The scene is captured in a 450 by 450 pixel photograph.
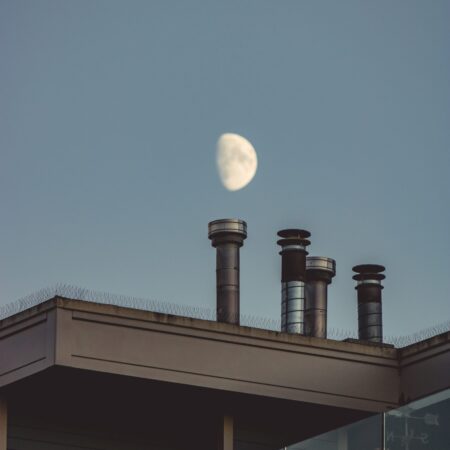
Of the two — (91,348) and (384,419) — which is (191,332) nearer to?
(91,348)

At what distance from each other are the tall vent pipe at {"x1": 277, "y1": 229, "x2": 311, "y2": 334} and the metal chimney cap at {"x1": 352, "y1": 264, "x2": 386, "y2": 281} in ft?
11.5

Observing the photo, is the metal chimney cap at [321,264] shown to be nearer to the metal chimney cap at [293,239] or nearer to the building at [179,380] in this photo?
the metal chimney cap at [293,239]

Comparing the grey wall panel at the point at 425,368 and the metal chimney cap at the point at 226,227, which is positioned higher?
the metal chimney cap at the point at 226,227

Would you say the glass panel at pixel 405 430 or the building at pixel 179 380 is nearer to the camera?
the glass panel at pixel 405 430

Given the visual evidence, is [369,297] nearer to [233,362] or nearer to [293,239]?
[293,239]

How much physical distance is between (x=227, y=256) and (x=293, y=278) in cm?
260

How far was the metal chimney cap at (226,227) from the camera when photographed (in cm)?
4294

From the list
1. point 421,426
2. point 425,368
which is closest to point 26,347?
point 425,368

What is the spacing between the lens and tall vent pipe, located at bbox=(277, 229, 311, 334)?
44156mm

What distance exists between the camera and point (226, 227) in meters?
42.9

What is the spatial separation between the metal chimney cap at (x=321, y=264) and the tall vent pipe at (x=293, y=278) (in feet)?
2.55

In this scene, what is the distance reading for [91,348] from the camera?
34156mm

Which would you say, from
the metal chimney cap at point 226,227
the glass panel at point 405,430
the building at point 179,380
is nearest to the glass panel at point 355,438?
→ the glass panel at point 405,430

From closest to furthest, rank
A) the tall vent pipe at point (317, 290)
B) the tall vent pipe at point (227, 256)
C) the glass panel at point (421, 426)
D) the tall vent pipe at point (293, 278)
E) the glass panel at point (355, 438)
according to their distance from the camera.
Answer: the glass panel at point (421, 426) → the glass panel at point (355, 438) → the tall vent pipe at point (227, 256) → the tall vent pipe at point (293, 278) → the tall vent pipe at point (317, 290)
